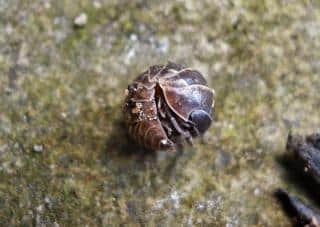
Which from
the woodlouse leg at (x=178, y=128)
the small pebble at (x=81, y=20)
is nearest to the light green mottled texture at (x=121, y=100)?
the small pebble at (x=81, y=20)

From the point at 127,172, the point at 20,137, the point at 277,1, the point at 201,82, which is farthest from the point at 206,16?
the point at 20,137

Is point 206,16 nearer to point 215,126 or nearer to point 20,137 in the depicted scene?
point 215,126

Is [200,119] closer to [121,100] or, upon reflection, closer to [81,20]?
[121,100]

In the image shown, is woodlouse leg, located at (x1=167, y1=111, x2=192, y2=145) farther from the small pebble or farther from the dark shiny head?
the small pebble

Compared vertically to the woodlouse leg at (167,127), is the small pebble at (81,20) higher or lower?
higher

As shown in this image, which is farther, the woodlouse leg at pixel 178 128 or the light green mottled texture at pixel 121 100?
the light green mottled texture at pixel 121 100

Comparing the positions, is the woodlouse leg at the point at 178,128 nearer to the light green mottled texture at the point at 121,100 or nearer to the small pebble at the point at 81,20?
the light green mottled texture at the point at 121,100
